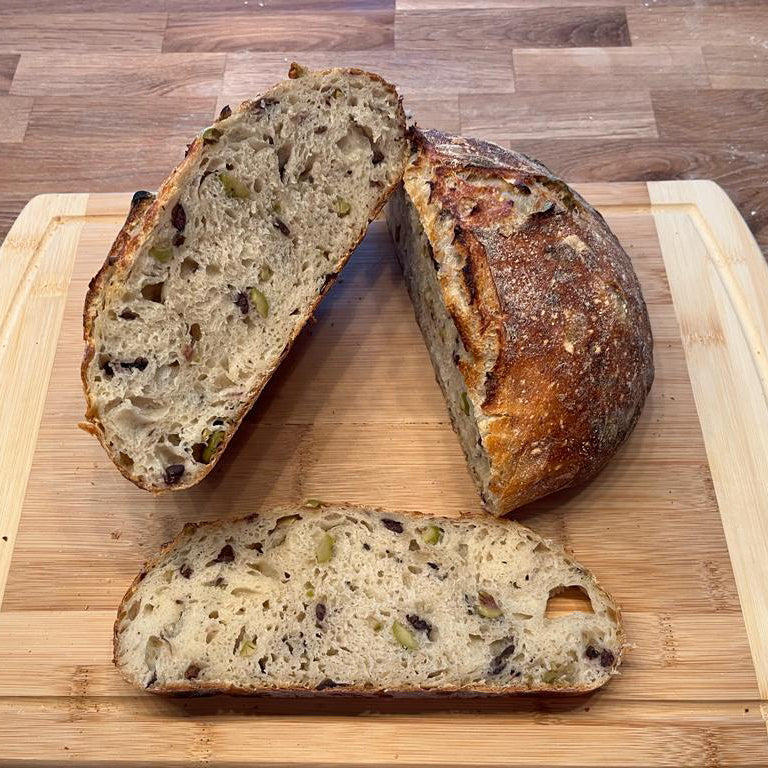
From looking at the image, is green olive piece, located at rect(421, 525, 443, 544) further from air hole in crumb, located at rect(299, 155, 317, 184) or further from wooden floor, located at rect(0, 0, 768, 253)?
wooden floor, located at rect(0, 0, 768, 253)

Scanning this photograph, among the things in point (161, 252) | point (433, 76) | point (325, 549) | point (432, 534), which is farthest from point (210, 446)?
point (433, 76)

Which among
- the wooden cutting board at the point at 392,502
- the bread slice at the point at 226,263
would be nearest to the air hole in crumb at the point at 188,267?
the bread slice at the point at 226,263

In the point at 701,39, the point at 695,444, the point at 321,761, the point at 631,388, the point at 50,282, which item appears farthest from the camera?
the point at 701,39

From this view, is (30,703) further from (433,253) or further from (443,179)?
(443,179)

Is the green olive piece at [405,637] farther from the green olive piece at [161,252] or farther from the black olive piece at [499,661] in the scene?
the green olive piece at [161,252]

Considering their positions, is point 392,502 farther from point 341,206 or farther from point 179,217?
point 179,217

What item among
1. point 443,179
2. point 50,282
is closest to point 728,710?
point 443,179
